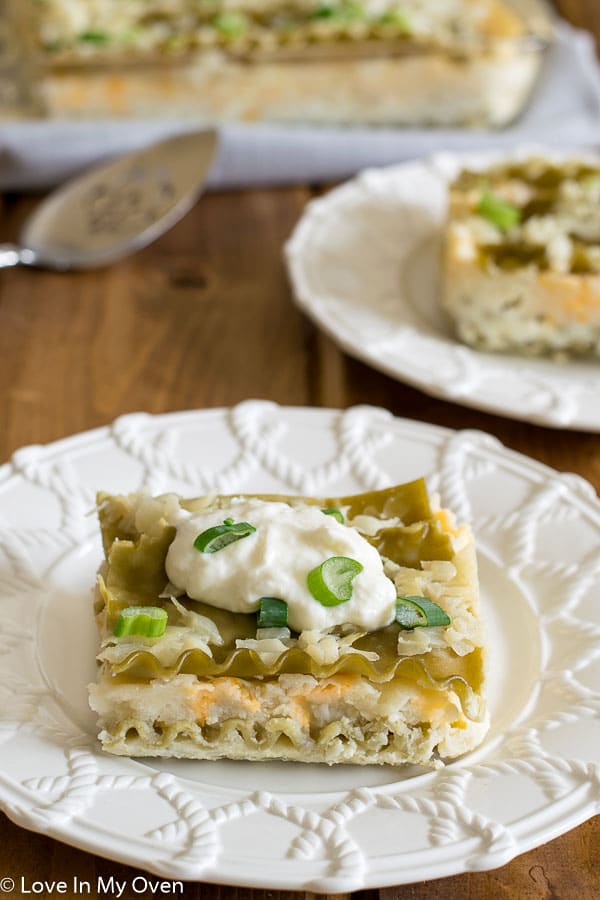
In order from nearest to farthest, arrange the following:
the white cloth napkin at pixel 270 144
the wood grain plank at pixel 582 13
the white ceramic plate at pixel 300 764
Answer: the white ceramic plate at pixel 300 764, the white cloth napkin at pixel 270 144, the wood grain plank at pixel 582 13

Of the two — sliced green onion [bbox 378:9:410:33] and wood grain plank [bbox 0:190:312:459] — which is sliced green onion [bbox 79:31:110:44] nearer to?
wood grain plank [bbox 0:190:312:459]

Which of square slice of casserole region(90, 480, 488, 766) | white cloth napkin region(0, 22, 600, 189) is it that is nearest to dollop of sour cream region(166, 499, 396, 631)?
square slice of casserole region(90, 480, 488, 766)

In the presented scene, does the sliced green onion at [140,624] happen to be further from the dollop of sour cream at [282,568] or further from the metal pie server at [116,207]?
the metal pie server at [116,207]

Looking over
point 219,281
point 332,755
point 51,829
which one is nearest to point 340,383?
point 219,281

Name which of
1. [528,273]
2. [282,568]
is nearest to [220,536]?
[282,568]

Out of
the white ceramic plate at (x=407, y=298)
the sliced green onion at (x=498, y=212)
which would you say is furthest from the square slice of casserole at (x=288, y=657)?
the sliced green onion at (x=498, y=212)

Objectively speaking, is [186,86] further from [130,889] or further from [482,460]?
[130,889]
